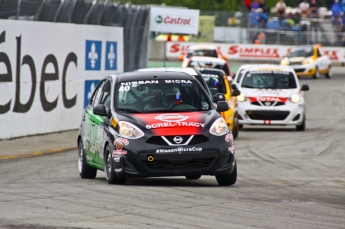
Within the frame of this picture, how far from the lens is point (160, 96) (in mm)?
12711

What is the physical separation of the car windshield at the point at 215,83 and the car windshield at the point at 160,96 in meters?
8.87

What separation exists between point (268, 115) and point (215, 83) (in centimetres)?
275

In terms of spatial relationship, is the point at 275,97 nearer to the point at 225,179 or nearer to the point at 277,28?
the point at 225,179

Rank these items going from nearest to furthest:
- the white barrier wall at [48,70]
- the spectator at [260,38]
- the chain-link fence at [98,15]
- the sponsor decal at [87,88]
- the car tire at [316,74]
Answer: the white barrier wall at [48,70], the chain-link fence at [98,15], the sponsor decal at [87,88], the car tire at [316,74], the spectator at [260,38]

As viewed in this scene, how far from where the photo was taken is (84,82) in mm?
23656

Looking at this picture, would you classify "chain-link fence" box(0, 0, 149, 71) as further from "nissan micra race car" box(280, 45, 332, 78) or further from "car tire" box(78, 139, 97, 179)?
"nissan micra race car" box(280, 45, 332, 78)

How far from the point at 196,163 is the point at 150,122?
0.72 meters

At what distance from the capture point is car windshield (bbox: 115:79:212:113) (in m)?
Answer: 12.6

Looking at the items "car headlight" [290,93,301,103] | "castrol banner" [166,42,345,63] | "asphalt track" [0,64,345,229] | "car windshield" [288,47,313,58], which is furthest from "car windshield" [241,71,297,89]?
"castrol banner" [166,42,345,63]

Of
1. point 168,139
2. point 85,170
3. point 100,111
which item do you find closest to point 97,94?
point 85,170

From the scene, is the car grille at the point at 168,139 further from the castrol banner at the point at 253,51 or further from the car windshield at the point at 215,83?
the castrol banner at the point at 253,51

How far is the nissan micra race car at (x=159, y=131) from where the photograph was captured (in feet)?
38.6

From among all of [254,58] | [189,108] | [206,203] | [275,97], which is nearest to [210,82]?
[275,97]

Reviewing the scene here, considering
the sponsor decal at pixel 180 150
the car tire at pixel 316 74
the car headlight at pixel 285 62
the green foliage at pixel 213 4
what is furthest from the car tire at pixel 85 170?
the green foliage at pixel 213 4
